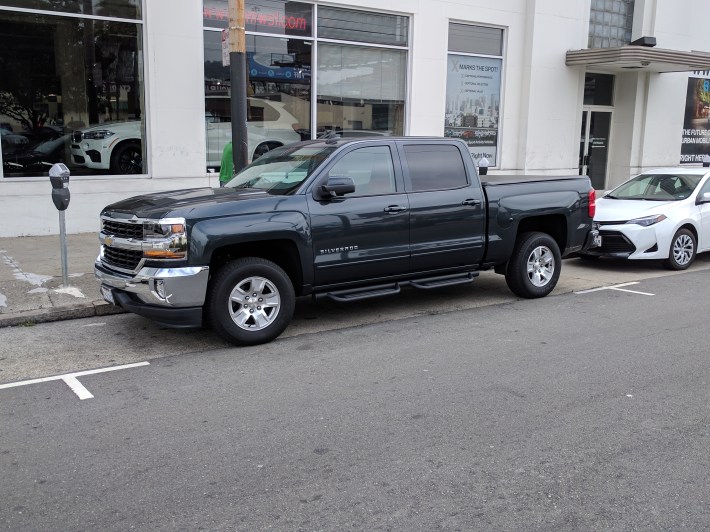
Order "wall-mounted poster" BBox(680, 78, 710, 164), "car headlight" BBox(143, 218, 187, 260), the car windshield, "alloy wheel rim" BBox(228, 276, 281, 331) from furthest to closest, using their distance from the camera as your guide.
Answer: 1. "wall-mounted poster" BBox(680, 78, 710, 164)
2. the car windshield
3. "alloy wheel rim" BBox(228, 276, 281, 331)
4. "car headlight" BBox(143, 218, 187, 260)

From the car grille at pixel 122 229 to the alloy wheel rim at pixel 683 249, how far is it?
317 inches

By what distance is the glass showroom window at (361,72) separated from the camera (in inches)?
554

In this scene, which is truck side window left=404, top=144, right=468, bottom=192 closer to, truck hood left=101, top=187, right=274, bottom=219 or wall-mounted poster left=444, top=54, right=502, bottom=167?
truck hood left=101, top=187, right=274, bottom=219

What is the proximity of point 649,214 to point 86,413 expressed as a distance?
337 inches

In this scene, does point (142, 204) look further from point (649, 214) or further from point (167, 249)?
point (649, 214)

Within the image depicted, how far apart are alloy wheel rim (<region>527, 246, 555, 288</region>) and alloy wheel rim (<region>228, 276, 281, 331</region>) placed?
11.5 ft

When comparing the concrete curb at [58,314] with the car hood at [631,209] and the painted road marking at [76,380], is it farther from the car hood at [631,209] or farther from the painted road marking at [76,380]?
the car hood at [631,209]

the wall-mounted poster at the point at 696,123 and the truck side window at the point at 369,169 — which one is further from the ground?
the wall-mounted poster at the point at 696,123

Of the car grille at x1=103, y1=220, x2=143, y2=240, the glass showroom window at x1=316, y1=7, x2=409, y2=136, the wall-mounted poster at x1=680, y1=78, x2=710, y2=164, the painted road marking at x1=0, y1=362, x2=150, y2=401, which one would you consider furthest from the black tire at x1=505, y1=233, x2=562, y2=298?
the wall-mounted poster at x1=680, y1=78, x2=710, y2=164

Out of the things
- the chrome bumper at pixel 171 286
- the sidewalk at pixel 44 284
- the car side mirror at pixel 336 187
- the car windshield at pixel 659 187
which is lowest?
the sidewalk at pixel 44 284

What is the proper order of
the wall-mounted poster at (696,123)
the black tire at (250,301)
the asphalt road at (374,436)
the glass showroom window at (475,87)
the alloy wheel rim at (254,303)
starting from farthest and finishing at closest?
the wall-mounted poster at (696,123), the glass showroom window at (475,87), the alloy wheel rim at (254,303), the black tire at (250,301), the asphalt road at (374,436)

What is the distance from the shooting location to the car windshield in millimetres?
11062

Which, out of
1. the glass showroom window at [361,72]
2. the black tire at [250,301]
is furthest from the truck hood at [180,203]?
the glass showroom window at [361,72]

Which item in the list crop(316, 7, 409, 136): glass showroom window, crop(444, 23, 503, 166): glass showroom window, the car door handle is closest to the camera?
the car door handle
